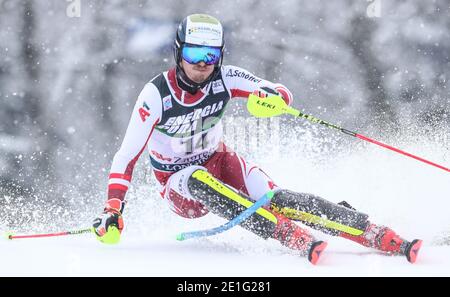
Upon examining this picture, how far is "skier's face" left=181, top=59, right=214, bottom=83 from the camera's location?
11.4 ft

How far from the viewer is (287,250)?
3367 millimetres

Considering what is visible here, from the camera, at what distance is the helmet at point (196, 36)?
135 inches

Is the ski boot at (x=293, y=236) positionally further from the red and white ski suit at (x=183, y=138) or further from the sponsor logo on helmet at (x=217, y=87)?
the sponsor logo on helmet at (x=217, y=87)

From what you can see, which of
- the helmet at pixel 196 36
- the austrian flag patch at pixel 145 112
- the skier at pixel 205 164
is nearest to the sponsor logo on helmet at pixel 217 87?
the skier at pixel 205 164

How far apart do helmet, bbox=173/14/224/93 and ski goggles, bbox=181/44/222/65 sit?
0.8 inches

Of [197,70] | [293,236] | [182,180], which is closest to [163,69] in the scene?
[197,70]

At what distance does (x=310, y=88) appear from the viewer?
766cm

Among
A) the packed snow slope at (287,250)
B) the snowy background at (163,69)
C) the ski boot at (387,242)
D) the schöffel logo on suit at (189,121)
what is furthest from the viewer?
the snowy background at (163,69)

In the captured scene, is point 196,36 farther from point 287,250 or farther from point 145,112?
point 287,250

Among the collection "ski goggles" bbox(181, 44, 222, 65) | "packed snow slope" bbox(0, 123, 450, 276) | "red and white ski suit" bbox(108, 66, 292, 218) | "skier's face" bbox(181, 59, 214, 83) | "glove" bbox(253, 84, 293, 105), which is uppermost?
"ski goggles" bbox(181, 44, 222, 65)

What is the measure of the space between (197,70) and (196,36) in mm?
171

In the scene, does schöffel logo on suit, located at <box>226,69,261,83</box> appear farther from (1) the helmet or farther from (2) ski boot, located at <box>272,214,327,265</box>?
(2) ski boot, located at <box>272,214,327,265</box>

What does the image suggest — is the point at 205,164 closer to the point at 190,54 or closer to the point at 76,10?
the point at 190,54

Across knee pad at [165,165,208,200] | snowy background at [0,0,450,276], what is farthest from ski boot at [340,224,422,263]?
snowy background at [0,0,450,276]
